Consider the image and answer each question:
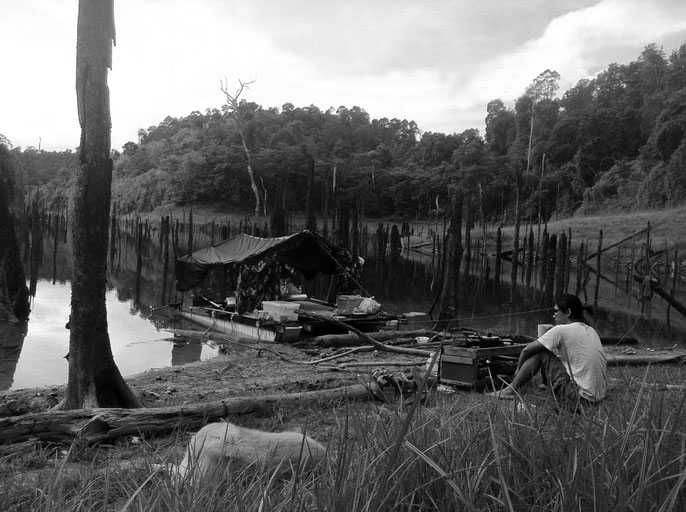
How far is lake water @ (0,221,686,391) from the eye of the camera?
45.1 feet

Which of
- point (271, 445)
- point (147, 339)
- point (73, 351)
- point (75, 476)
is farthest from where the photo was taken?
point (147, 339)

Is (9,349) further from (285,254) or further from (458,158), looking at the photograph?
(458,158)

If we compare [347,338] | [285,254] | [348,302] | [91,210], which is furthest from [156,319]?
[91,210]

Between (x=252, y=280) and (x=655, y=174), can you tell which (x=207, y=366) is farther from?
(x=655, y=174)

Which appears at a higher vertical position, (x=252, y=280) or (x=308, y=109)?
(x=308, y=109)

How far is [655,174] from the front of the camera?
47125mm

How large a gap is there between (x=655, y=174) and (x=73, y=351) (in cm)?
4846

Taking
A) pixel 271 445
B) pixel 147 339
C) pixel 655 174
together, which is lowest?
pixel 147 339

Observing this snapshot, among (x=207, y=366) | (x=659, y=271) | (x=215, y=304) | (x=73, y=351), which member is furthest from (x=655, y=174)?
(x=73, y=351)

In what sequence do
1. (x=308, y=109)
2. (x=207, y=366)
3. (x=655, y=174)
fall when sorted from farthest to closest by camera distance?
(x=308, y=109), (x=655, y=174), (x=207, y=366)

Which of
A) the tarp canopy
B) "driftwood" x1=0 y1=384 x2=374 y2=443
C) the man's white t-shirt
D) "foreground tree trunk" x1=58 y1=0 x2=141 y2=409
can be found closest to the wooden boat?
the tarp canopy

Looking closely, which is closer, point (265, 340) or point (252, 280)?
point (265, 340)

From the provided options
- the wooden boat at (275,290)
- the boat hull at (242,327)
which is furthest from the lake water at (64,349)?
the wooden boat at (275,290)

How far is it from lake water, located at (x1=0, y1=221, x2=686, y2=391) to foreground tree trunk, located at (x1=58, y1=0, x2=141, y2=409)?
5425 mm
